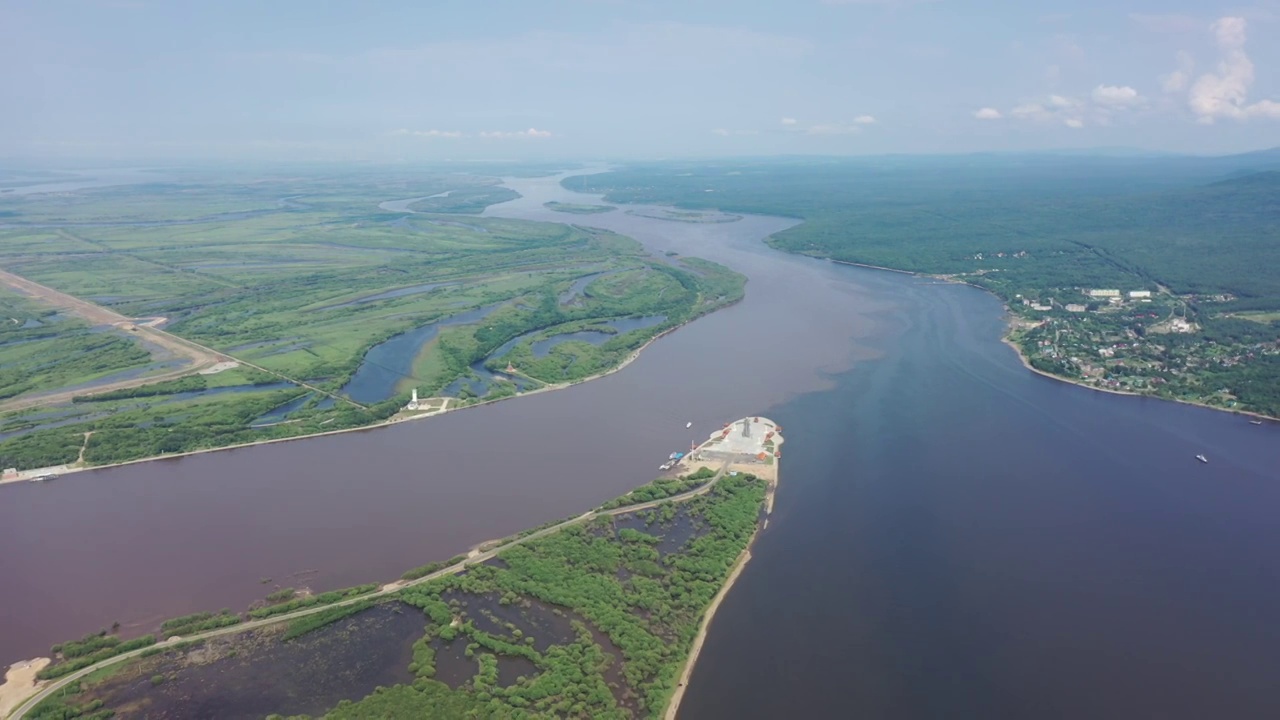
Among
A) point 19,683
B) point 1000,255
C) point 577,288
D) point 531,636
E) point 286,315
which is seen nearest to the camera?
point 19,683

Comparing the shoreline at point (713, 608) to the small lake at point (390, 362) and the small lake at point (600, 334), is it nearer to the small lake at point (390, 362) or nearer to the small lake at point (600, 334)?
the small lake at point (600, 334)

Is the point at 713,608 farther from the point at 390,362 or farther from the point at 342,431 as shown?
the point at 390,362

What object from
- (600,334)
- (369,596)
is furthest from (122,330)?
(369,596)

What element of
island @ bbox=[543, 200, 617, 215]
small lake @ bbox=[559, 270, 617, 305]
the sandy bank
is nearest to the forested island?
island @ bbox=[543, 200, 617, 215]

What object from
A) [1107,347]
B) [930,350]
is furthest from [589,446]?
[1107,347]

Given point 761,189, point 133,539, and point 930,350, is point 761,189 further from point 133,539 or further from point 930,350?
point 133,539

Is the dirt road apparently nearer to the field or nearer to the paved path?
the field
